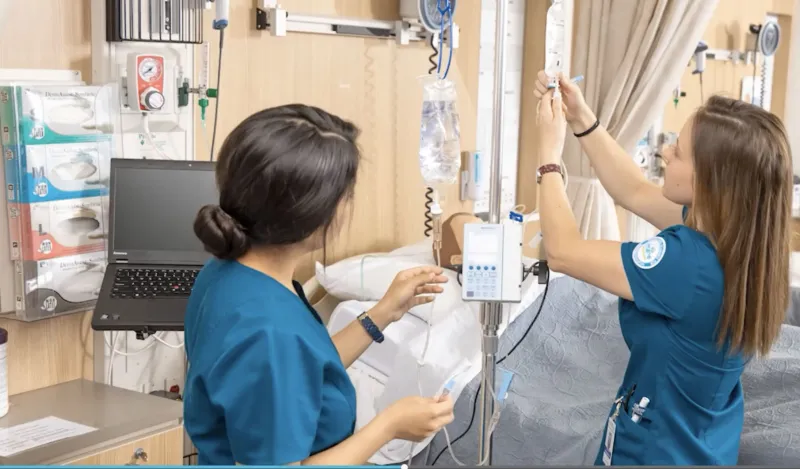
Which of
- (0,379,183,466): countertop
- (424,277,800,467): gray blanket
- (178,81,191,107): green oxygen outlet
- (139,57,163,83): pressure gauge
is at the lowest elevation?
(424,277,800,467): gray blanket

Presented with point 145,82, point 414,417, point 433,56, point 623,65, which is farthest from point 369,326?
point 623,65

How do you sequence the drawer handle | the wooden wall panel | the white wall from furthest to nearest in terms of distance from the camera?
the white wall, the wooden wall panel, the drawer handle

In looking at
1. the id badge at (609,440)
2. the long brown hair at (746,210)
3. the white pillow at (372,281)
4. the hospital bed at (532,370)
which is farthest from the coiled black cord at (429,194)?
the long brown hair at (746,210)

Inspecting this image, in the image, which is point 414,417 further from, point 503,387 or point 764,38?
point 764,38

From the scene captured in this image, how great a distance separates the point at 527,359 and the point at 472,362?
0.84 ft

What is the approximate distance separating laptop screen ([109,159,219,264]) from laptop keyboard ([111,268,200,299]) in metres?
0.03

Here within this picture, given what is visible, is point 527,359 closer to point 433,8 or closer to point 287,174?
point 433,8

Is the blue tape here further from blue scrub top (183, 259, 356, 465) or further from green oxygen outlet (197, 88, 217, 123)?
green oxygen outlet (197, 88, 217, 123)

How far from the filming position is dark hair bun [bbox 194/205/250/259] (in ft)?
4.04

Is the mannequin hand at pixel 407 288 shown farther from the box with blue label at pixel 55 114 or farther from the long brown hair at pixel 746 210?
the box with blue label at pixel 55 114

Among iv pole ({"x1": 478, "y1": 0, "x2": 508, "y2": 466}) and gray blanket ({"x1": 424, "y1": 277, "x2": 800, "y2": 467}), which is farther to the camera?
gray blanket ({"x1": 424, "y1": 277, "x2": 800, "y2": 467})

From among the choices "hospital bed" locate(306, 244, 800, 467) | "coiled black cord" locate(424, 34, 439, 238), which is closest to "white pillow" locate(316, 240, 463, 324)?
"hospital bed" locate(306, 244, 800, 467)

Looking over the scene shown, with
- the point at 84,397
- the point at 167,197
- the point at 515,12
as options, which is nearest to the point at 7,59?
the point at 167,197

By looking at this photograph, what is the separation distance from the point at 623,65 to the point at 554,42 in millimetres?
1707
